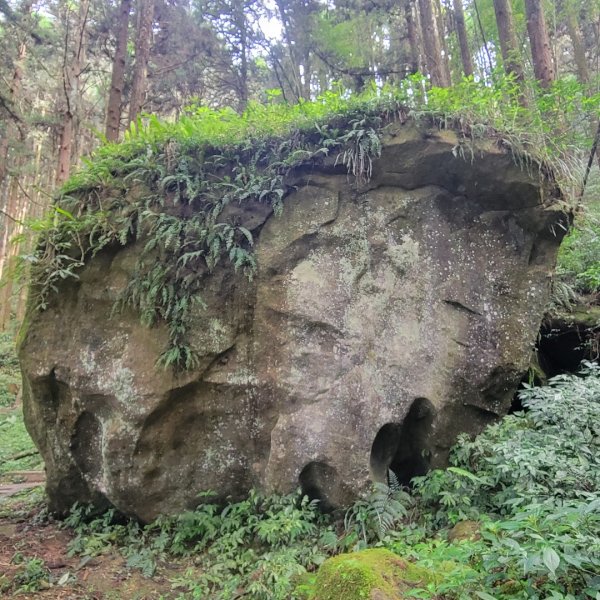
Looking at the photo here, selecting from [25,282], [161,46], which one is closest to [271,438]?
[25,282]

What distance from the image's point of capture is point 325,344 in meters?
5.77

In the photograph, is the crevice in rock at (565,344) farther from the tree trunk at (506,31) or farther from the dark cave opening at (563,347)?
the tree trunk at (506,31)

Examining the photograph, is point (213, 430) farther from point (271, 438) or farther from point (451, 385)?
point (451, 385)

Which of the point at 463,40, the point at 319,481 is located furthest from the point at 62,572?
the point at 463,40

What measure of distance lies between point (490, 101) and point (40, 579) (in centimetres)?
780

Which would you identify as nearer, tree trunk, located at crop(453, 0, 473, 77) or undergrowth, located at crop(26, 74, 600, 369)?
undergrowth, located at crop(26, 74, 600, 369)

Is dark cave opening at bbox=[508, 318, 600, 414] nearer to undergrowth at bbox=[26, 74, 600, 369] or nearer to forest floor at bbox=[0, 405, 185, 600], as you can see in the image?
undergrowth at bbox=[26, 74, 600, 369]

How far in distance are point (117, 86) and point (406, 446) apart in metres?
9.94

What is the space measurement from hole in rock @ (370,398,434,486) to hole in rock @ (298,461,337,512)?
0.54 m

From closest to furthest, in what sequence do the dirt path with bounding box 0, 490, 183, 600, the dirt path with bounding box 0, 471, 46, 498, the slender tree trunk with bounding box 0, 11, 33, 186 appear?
the dirt path with bounding box 0, 490, 183, 600
the dirt path with bounding box 0, 471, 46, 498
the slender tree trunk with bounding box 0, 11, 33, 186

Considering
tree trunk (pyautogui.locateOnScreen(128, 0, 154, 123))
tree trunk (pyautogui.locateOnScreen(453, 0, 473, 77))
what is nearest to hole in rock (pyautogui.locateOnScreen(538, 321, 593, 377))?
tree trunk (pyautogui.locateOnScreen(453, 0, 473, 77))

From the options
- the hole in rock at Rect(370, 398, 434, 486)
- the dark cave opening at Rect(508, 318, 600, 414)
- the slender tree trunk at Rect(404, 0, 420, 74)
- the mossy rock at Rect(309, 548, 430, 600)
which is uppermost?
the slender tree trunk at Rect(404, 0, 420, 74)

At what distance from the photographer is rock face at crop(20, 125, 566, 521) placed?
18.8 ft

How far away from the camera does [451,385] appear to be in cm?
586
